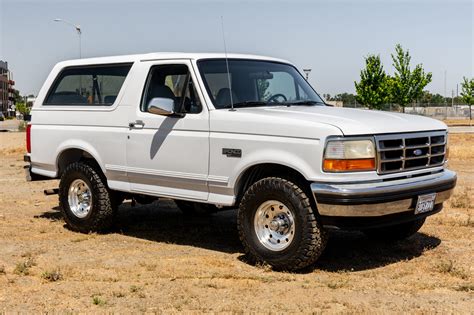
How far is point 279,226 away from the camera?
20.0ft

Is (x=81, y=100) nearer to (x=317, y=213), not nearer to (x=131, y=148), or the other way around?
(x=131, y=148)

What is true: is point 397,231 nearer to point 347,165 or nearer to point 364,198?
point 364,198

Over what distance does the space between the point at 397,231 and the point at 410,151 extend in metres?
1.45

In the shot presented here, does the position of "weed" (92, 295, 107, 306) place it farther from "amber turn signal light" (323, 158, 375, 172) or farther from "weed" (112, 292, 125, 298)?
"amber turn signal light" (323, 158, 375, 172)

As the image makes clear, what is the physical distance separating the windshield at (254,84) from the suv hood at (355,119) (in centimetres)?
26

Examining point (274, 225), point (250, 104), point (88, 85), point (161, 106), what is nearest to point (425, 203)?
point (274, 225)

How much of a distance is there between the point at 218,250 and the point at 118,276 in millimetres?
1444

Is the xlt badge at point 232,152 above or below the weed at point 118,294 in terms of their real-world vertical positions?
above

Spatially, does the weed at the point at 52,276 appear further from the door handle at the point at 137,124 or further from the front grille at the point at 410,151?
the front grille at the point at 410,151

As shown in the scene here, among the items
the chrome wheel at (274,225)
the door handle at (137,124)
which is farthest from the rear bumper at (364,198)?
the door handle at (137,124)

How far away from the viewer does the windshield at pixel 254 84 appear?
680cm

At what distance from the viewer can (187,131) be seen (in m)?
6.74

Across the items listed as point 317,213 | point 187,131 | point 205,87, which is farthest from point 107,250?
point 317,213

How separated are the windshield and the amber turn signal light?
1449mm
